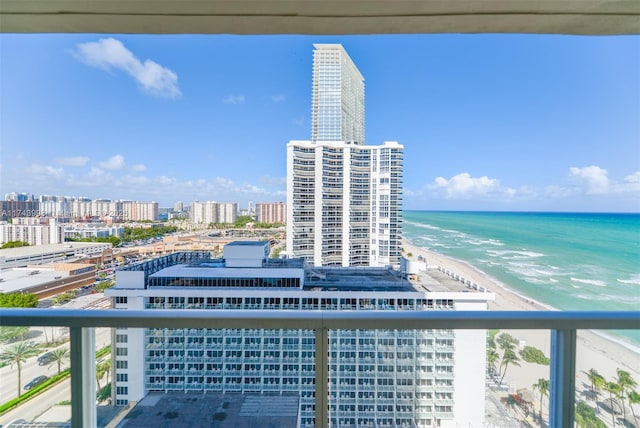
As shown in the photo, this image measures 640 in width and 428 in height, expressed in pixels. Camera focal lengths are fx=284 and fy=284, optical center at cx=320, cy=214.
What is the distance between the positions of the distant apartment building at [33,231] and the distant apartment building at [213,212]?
104 cm

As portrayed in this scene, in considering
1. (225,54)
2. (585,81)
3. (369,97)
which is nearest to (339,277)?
(225,54)

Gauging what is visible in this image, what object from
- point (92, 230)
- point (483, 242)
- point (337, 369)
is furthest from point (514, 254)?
point (92, 230)

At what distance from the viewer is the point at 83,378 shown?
0.99 m

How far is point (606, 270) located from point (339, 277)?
9.68 feet

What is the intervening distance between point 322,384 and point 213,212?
2437 mm

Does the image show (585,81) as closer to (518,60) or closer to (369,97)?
(518,60)

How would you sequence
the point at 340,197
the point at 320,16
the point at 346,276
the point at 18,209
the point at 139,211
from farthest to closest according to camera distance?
the point at 340,197, the point at 346,276, the point at 139,211, the point at 18,209, the point at 320,16

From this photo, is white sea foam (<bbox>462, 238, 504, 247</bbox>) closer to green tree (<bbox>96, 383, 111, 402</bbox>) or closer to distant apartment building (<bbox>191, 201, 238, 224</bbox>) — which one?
distant apartment building (<bbox>191, 201, 238, 224</bbox>)

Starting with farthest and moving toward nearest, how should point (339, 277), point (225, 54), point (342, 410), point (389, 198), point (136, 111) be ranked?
1. point (136, 111)
2. point (389, 198)
3. point (339, 277)
4. point (225, 54)
5. point (342, 410)

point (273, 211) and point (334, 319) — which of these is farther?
point (273, 211)

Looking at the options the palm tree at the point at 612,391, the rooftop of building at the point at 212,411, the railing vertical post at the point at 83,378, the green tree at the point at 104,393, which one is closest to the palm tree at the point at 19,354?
the railing vertical post at the point at 83,378

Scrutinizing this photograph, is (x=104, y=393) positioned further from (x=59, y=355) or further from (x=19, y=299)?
(x=19, y=299)

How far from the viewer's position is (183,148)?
12.8ft

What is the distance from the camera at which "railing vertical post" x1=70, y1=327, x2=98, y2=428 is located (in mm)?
969
